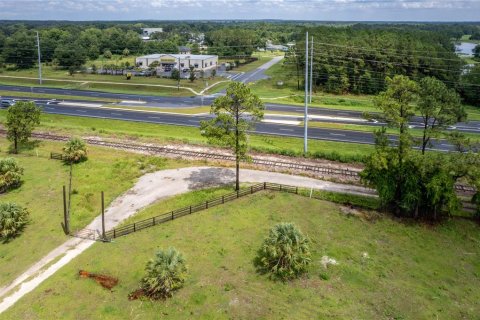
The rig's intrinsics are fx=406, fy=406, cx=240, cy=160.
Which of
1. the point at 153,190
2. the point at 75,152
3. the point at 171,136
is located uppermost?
the point at 171,136

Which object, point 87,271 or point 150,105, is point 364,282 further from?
point 150,105

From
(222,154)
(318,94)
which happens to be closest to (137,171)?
(222,154)

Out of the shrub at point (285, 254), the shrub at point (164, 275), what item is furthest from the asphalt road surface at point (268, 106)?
the shrub at point (164, 275)

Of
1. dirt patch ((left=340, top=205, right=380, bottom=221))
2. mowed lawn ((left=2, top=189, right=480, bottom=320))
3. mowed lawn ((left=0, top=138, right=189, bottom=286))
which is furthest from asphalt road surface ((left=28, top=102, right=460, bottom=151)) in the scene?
mowed lawn ((left=2, top=189, right=480, bottom=320))

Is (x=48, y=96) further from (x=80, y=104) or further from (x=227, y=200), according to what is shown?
(x=227, y=200)

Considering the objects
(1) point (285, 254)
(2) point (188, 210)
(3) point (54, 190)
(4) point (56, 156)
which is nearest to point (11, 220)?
(3) point (54, 190)

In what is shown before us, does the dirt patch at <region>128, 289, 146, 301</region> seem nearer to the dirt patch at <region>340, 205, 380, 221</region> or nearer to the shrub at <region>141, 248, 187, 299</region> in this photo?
the shrub at <region>141, 248, 187, 299</region>
